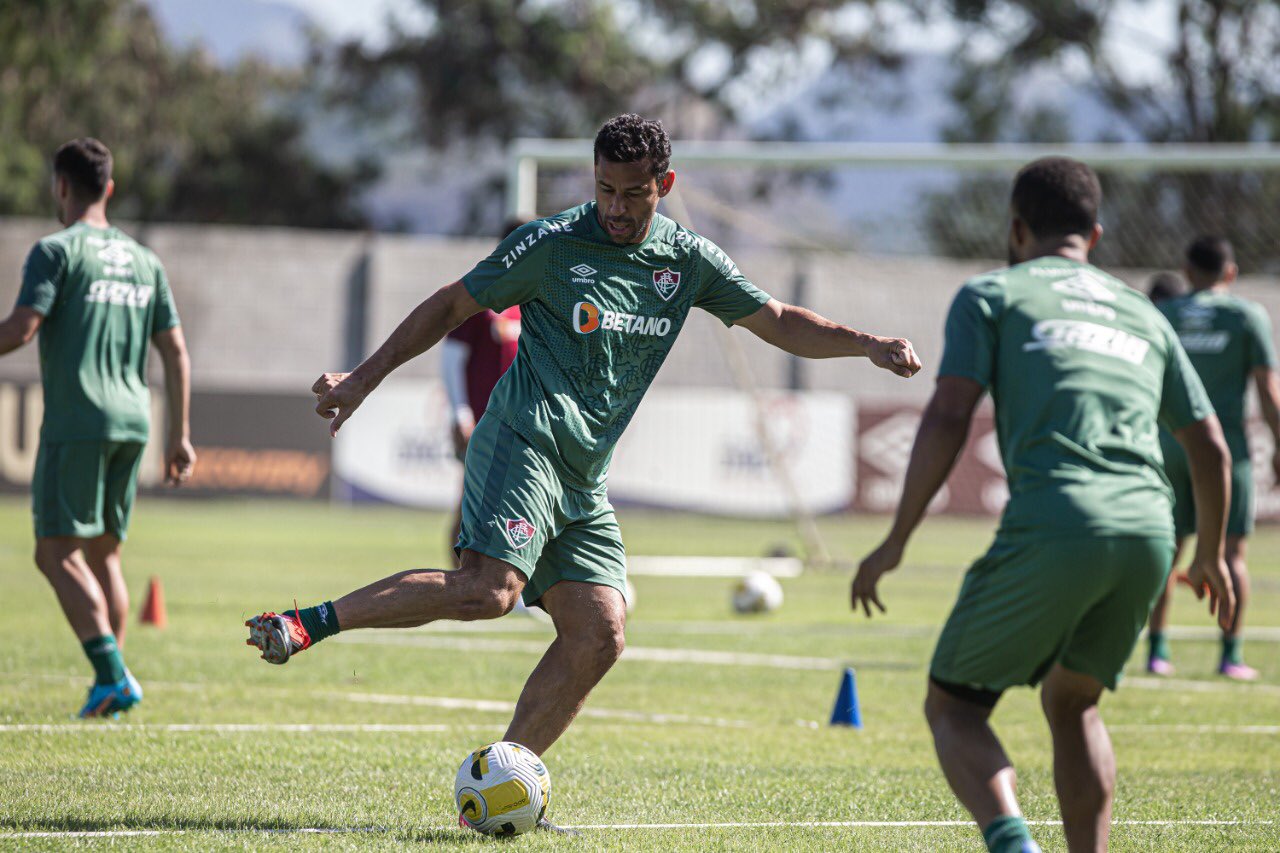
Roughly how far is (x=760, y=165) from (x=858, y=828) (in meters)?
11.9

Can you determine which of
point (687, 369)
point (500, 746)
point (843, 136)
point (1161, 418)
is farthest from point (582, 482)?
point (843, 136)

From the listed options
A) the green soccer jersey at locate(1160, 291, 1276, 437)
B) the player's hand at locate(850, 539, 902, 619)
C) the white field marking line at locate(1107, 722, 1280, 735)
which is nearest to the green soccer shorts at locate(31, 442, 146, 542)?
the player's hand at locate(850, 539, 902, 619)

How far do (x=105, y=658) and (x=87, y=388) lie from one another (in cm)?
114

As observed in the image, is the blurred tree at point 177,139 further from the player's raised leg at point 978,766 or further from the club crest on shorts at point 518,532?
the player's raised leg at point 978,766

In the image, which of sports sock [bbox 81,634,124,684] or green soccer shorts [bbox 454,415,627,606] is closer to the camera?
green soccer shorts [bbox 454,415,627,606]

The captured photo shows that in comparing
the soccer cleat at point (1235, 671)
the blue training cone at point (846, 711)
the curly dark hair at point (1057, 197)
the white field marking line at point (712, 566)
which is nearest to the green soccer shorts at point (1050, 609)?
the curly dark hair at point (1057, 197)

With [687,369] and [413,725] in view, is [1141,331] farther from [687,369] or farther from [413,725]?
[687,369]

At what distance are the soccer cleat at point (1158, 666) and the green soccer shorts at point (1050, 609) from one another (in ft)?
19.6

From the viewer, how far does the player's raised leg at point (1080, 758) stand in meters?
4.04

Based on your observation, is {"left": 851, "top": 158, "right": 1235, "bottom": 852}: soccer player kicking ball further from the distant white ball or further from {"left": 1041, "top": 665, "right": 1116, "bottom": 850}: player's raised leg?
the distant white ball

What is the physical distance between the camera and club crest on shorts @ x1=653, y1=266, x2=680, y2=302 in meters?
5.17

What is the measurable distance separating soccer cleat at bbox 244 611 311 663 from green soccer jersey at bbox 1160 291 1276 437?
674cm

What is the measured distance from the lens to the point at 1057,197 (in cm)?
411

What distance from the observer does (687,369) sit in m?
32.5
